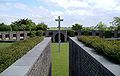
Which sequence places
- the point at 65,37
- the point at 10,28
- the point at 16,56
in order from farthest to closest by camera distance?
the point at 10,28 < the point at 65,37 < the point at 16,56

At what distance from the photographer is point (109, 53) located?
486 centimetres

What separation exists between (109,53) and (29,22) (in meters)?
61.7

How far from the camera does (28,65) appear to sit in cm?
428

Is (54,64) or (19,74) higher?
(19,74)

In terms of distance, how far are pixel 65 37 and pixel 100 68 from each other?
32.5m

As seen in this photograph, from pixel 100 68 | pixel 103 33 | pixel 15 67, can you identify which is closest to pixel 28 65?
pixel 15 67

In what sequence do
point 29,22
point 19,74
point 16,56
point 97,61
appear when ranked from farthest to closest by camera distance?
1. point 29,22
2. point 16,56
3. point 97,61
4. point 19,74

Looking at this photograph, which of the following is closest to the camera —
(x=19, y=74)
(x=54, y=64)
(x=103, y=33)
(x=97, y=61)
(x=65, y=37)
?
(x=19, y=74)

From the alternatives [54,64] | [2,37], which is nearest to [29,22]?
[2,37]

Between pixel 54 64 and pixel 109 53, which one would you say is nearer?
pixel 109 53

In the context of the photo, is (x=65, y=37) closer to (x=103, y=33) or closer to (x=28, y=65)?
(x=103, y=33)

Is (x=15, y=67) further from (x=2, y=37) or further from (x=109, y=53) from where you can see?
(x=2, y=37)

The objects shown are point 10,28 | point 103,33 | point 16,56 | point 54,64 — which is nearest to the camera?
point 16,56

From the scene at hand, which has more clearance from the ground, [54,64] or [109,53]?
[109,53]
